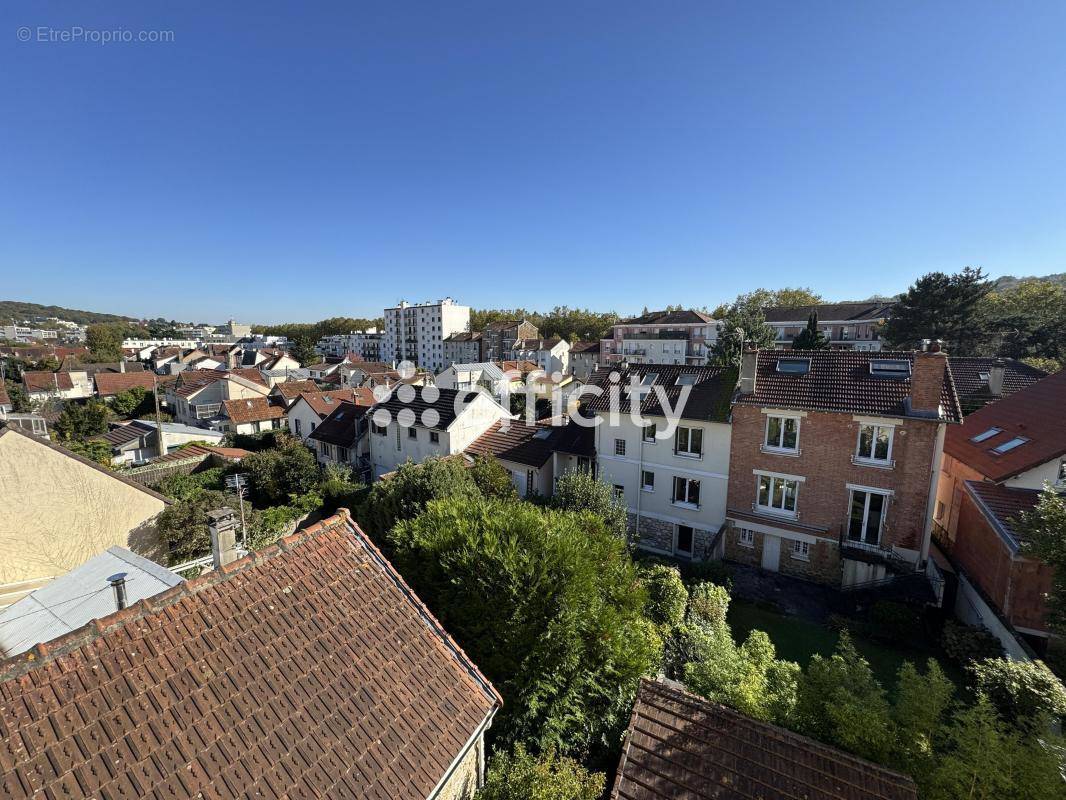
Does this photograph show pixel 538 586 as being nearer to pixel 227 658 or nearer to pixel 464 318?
pixel 227 658

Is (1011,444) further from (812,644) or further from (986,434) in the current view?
(812,644)

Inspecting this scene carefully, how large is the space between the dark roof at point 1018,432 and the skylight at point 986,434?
0.15 m

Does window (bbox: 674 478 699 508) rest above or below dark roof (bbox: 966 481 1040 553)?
below

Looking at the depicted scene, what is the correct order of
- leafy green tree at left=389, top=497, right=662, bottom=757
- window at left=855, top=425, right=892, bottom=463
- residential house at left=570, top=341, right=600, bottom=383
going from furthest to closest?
residential house at left=570, top=341, right=600, bottom=383 < window at left=855, top=425, right=892, bottom=463 < leafy green tree at left=389, top=497, right=662, bottom=757

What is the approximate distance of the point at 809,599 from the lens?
17125 millimetres

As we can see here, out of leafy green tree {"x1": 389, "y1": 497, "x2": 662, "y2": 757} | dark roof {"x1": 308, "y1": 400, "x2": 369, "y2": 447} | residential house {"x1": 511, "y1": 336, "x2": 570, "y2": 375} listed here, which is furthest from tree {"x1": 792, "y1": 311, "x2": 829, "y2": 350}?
leafy green tree {"x1": 389, "y1": 497, "x2": 662, "y2": 757}

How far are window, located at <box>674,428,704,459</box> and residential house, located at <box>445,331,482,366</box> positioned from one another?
8231 cm

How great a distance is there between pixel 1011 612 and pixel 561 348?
74150 millimetres

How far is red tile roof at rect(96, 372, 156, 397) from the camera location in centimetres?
5747

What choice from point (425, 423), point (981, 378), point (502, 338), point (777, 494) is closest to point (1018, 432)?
point (777, 494)

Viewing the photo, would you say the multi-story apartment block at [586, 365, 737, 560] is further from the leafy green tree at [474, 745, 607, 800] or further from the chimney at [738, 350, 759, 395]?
the leafy green tree at [474, 745, 607, 800]

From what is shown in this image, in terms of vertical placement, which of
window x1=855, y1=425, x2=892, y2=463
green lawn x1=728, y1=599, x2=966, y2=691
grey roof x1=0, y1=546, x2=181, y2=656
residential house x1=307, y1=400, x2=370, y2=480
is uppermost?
window x1=855, y1=425, x2=892, y2=463

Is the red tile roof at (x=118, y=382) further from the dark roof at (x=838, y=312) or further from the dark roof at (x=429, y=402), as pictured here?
the dark roof at (x=838, y=312)

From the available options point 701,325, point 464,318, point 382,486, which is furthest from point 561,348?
point 382,486
